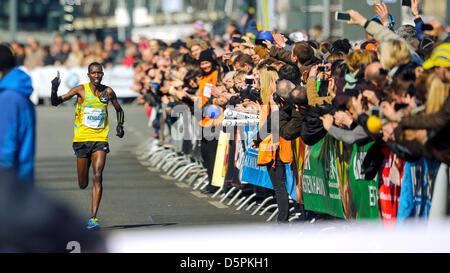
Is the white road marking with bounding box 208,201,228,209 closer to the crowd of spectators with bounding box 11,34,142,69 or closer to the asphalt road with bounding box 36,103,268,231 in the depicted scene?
the asphalt road with bounding box 36,103,268,231

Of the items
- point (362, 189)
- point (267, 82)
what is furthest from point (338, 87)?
point (267, 82)

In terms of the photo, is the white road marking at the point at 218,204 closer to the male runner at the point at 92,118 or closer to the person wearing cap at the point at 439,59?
the male runner at the point at 92,118

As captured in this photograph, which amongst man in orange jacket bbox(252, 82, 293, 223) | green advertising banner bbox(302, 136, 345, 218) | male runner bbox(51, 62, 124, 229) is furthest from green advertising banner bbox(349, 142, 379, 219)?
male runner bbox(51, 62, 124, 229)

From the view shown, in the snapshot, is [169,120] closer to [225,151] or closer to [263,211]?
[225,151]

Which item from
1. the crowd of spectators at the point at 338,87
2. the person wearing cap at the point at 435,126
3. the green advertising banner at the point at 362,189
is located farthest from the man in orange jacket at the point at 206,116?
the person wearing cap at the point at 435,126

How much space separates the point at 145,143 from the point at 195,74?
23.2ft

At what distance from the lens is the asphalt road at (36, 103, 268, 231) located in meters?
13.0

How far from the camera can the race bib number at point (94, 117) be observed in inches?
504

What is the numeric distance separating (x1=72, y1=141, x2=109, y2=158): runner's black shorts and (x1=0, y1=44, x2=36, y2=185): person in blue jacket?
16.5ft

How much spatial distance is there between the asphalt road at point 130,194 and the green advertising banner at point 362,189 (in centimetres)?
243

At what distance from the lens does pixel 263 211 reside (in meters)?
13.5

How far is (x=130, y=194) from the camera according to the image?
1597cm

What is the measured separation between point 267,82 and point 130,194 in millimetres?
4254
